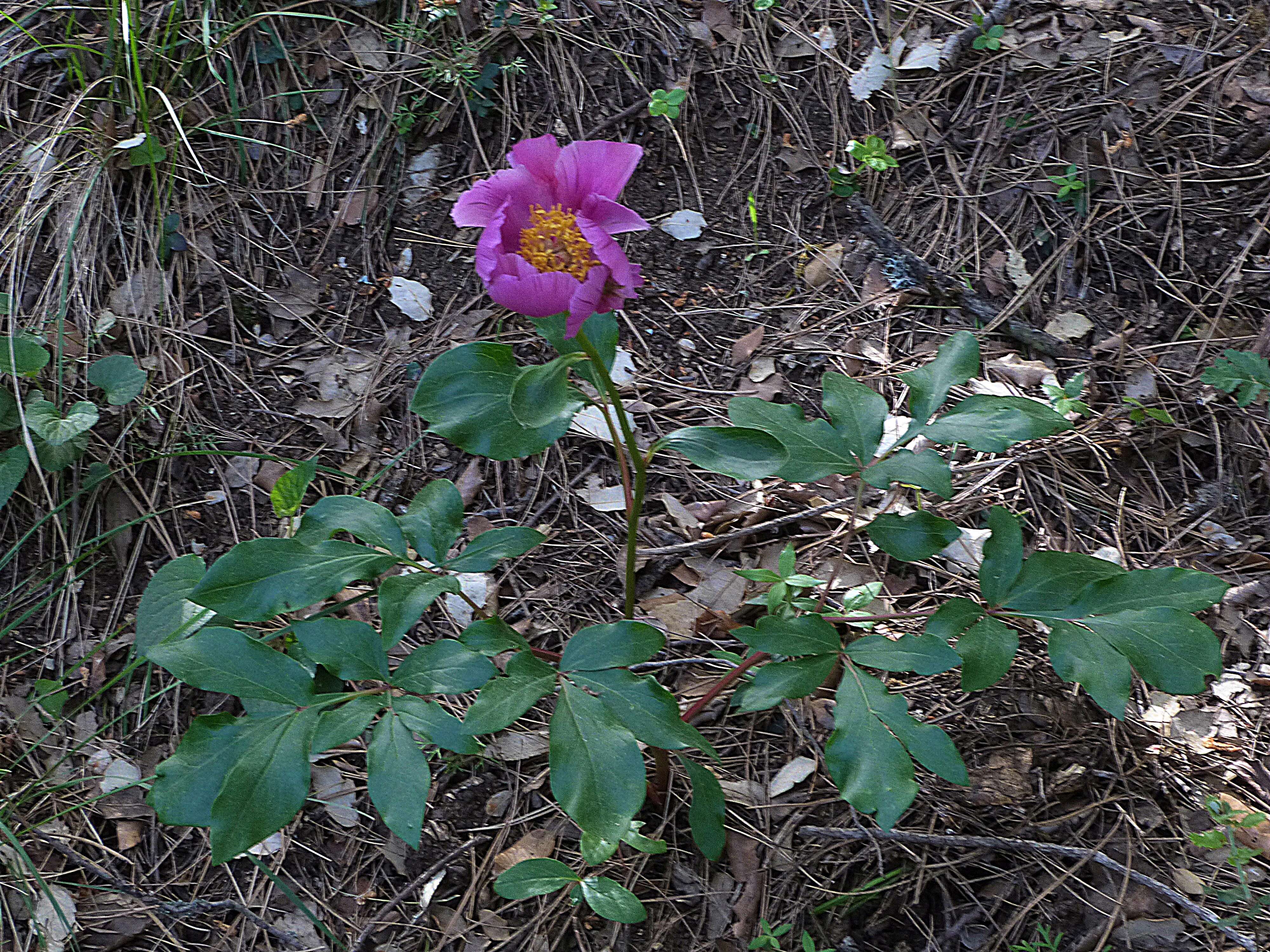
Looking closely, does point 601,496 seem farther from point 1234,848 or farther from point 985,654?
point 1234,848

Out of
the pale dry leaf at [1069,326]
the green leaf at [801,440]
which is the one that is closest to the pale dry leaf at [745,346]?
the pale dry leaf at [1069,326]

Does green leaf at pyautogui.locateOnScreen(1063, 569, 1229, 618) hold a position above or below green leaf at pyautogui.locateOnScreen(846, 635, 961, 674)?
above

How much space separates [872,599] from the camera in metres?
1.79

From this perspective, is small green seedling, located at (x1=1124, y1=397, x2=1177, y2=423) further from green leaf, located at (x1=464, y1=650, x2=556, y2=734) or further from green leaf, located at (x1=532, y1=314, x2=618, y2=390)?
green leaf, located at (x1=464, y1=650, x2=556, y2=734)

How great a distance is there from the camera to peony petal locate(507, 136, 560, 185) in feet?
4.09

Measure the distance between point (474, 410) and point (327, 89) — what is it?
63.8 inches

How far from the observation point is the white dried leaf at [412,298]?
2.31 metres

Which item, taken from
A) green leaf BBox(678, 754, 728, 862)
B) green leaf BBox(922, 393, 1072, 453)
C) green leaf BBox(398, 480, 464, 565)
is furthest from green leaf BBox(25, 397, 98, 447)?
green leaf BBox(922, 393, 1072, 453)

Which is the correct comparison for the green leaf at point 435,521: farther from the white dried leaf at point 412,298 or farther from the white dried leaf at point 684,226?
the white dried leaf at point 684,226

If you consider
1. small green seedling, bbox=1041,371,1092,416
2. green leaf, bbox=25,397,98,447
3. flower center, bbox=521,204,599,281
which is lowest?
small green seedling, bbox=1041,371,1092,416

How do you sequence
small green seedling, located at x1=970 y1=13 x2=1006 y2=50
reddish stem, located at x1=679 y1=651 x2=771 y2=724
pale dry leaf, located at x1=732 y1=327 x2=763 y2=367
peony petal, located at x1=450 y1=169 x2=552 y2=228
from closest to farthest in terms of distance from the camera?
1. peony petal, located at x1=450 y1=169 x2=552 y2=228
2. reddish stem, located at x1=679 y1=651 x2=771 y2=724
3. pale dry leaf, located at x1=732 y1=327 x2=763 y2=367
4. small green seedling, located at x1=970 y1=13 x2=1006 y2=50

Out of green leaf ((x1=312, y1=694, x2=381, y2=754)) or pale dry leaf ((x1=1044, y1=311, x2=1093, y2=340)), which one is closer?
green leaf ((x1=312, y1=694, x2=381, y2=754))

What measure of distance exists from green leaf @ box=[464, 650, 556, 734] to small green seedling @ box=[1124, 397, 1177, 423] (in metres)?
1.54

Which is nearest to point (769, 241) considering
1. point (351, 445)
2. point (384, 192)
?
point (384, 192)
